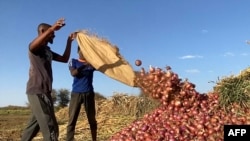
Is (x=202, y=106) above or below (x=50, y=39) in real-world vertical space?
below

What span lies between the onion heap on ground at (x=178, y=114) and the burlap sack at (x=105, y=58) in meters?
0.27

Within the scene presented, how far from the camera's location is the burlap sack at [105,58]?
687 cm

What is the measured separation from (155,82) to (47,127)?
5.31 feet

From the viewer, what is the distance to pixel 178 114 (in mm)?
5938

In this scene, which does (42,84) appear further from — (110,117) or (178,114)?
(110,117)

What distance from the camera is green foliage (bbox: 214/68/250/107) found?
5.79 m

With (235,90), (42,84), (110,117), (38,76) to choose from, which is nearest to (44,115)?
(42,84)

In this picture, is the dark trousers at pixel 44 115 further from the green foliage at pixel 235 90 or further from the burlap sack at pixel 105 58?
the green foliage at pixel 235 90

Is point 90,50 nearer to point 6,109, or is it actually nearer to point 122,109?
point 122,109

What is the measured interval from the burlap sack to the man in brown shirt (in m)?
0.94

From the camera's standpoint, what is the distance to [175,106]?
6047 mm

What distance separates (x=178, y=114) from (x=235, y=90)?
804mm

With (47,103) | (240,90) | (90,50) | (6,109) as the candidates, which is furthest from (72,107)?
(6,109)

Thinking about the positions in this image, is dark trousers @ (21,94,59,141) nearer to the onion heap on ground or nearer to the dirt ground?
the onion heap on ground
